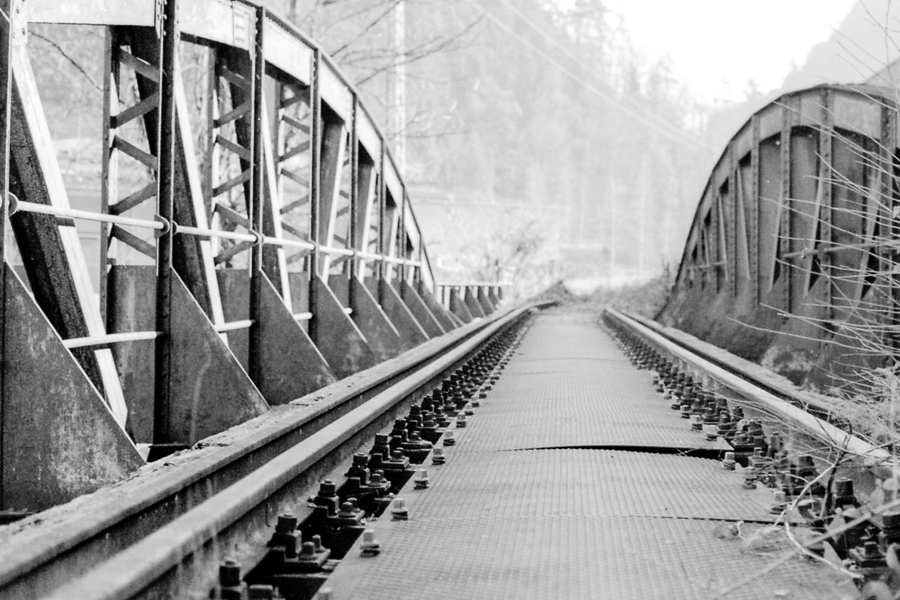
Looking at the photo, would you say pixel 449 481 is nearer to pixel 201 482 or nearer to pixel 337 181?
pixel 201 482

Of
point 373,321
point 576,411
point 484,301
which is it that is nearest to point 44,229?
point 576,411

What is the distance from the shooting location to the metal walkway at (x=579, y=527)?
280 cm

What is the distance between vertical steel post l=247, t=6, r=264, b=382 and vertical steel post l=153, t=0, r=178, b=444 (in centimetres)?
147

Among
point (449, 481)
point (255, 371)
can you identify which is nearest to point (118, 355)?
point (255, 371)

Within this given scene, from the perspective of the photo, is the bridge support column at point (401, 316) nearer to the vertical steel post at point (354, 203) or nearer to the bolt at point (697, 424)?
the vertical steel post at point (354, 203)

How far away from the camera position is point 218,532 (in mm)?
2584

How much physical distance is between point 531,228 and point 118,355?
1800 inches

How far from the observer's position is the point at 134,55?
19.9 ft

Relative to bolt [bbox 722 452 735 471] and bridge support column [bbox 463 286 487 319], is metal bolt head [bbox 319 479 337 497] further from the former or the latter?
bridge support column [bbox 463 286 487 319]

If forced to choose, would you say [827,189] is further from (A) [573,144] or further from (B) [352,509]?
(A) [573,144]

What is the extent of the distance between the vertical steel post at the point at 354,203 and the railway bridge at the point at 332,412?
0.13 ft

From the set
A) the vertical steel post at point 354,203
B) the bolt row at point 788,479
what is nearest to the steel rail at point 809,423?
the bolt row at point 788,479

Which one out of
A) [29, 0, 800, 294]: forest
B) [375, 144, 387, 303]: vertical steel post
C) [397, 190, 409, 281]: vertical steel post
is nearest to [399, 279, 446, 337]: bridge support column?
[397, 190, 409, 281]: vertical steel post

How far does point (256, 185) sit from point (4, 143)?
140 inches
